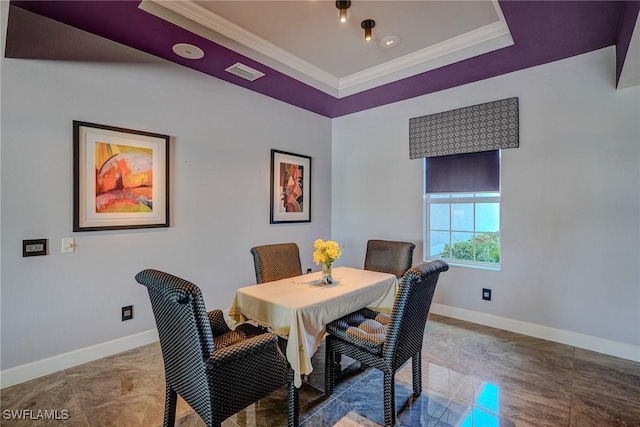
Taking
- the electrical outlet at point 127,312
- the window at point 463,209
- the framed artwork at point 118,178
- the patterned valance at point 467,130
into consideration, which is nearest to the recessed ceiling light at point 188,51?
the framed artwork at point 118,178

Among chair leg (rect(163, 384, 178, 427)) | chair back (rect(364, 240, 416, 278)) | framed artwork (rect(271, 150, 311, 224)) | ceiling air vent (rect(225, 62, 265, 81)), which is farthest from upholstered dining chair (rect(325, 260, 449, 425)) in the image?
ceiling air vent (rect(225, 62, 265, 81))

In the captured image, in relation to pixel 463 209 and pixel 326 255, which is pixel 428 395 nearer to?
pixel 326 255

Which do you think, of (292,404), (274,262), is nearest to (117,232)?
(274,262)

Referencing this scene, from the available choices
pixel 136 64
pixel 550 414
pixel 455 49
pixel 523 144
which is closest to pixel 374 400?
pixel 550 414

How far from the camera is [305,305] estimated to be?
1.96 meters

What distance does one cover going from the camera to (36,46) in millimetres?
2367

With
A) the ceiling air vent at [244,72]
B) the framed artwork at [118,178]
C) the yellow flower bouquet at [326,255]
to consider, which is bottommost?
the yellow flower bouquet at [326,255]

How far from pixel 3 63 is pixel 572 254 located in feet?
16.5

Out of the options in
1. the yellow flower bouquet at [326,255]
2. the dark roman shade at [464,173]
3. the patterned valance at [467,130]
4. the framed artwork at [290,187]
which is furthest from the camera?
the framed artwork at [290,187]

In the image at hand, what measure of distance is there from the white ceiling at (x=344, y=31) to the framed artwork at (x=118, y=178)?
110 centimetres

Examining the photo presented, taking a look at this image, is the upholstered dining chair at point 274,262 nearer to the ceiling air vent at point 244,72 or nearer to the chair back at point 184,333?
the chair back at point 184,333

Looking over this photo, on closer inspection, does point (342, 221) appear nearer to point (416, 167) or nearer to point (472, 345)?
point (416, 167)

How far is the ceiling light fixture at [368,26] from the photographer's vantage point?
2714mm

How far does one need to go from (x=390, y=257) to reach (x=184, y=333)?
2.37 metres
